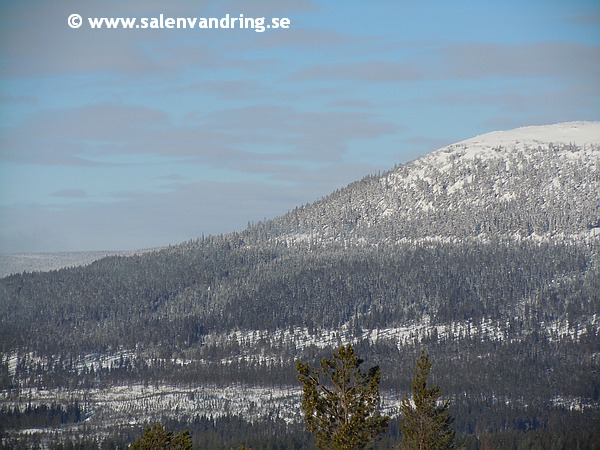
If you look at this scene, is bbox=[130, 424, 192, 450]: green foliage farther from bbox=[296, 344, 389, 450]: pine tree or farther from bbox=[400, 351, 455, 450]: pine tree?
bbox=[296, 344, 389, 450]: pine tree

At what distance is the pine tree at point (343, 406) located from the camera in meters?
61.5

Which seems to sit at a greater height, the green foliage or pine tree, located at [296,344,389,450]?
pine tree, located at [296,344,389,450]

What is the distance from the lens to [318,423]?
6234cm

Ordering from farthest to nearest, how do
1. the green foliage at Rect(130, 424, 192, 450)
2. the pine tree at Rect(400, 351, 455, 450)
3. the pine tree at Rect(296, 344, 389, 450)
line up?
1. the pine tree at Rect(400, 351, 455, 450)
2. the green foliage at Rect(130, 424, 192, 450)
3. the pine tree at Rect(296, 344, 389, 450)

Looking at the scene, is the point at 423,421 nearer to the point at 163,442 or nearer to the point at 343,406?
the point at 163,442

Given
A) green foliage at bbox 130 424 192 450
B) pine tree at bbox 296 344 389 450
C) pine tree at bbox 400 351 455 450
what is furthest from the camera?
pine tree at bbox 400 351 455 450

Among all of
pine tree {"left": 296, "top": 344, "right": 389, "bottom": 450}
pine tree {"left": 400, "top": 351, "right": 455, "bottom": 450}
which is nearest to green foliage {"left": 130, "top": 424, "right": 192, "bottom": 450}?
pine tree {"left": 400, "top": 351, "right": 455, "bottom": 450}

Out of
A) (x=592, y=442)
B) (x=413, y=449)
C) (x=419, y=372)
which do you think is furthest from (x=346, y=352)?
(x=592, y=442)

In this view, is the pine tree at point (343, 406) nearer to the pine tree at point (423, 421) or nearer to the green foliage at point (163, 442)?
the pine tree at point (423, 421)

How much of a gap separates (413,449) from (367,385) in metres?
20.8

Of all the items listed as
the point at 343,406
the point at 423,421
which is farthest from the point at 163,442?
the point at 343,406

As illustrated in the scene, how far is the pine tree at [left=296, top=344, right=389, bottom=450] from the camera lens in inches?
2422

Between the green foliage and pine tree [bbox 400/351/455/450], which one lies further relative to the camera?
pine tree [bbox 400/351/455/450]

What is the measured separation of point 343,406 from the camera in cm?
6256
